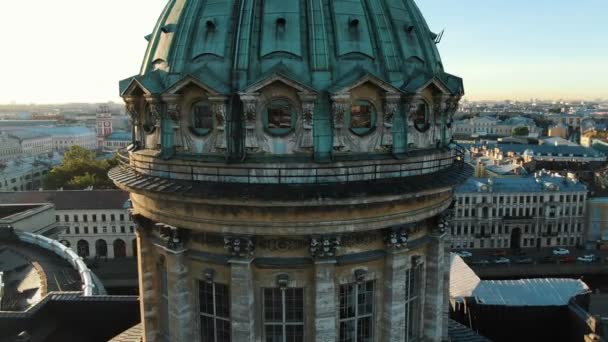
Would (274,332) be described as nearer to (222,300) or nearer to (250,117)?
(222,300)

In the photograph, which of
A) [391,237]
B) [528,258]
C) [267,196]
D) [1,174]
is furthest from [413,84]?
[1,174]

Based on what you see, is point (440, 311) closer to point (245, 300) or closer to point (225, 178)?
point (245, 300)

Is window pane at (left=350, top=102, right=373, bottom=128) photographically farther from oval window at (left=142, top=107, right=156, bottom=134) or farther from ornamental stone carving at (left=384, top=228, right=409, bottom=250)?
oval window at (left=142, top=107, right=156, bottom=134)

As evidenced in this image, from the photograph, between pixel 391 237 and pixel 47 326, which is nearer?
pixel 391 237

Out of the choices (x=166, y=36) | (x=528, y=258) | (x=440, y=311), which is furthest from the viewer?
(x=528, y=258)

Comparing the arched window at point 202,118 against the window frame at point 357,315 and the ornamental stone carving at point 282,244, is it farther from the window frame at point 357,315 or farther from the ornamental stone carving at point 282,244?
the window frame at point 357,315

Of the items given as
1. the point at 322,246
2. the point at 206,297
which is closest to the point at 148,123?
the point at 206,297
